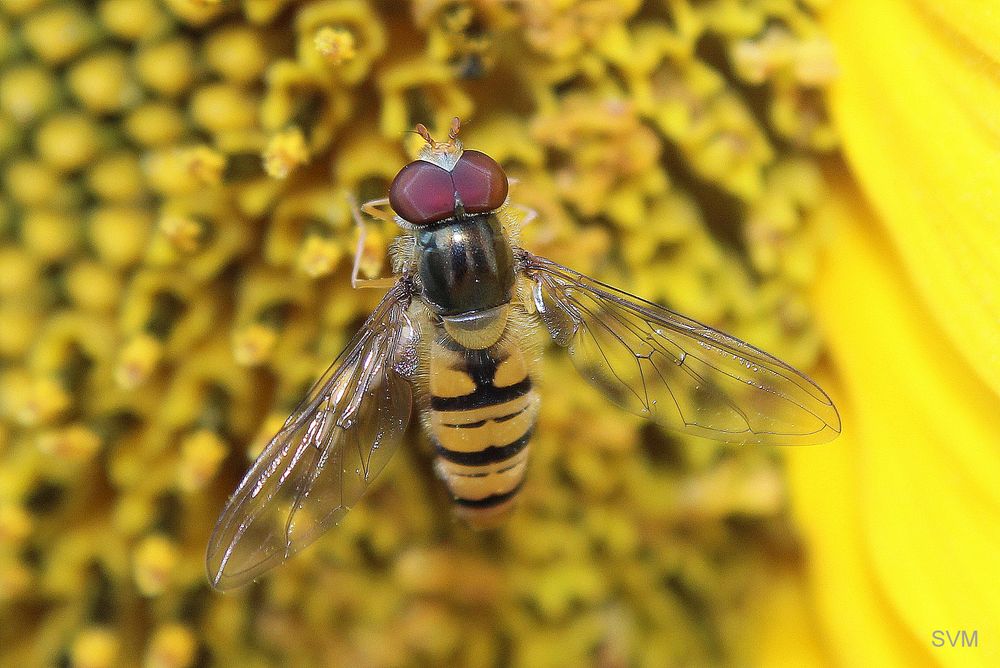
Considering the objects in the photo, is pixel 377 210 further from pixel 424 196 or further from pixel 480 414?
pixel 480 414

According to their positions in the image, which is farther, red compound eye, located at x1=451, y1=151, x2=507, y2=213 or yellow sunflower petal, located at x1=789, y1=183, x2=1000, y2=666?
yellow sunflower petal, located at x1=789, y1=183, x2=1000, y2=666

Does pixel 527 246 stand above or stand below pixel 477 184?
below

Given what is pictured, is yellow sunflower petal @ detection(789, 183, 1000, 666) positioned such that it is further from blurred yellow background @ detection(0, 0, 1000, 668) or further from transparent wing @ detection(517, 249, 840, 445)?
transparent wing @ detection(517, 249, 840, 445)

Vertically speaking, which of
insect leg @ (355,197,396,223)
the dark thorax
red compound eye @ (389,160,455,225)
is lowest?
insect leg @ (355,197,396,223)

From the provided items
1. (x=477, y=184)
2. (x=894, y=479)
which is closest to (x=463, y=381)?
(x=477, y=184)

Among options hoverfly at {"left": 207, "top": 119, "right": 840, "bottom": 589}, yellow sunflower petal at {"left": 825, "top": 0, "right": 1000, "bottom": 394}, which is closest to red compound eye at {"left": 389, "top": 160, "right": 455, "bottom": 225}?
hoverfly at {"left": 207, "top": 119, "right": 840, "bottom": 589}
